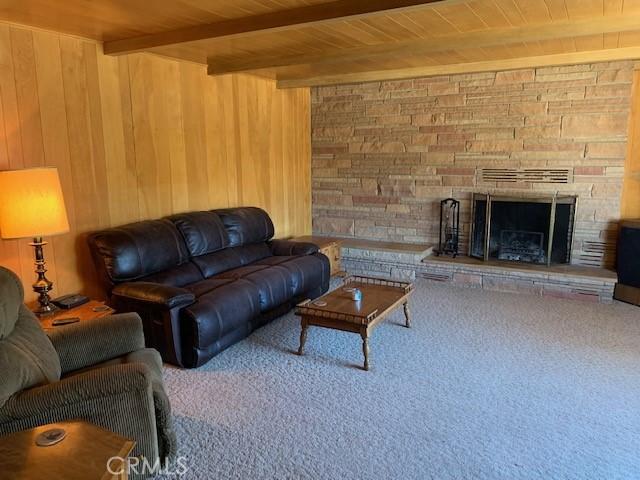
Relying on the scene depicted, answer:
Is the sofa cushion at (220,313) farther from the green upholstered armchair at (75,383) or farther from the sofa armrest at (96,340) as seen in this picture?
the green upholstered armchair at (75,383)

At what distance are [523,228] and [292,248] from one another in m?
2.46

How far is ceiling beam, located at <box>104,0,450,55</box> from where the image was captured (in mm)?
2609

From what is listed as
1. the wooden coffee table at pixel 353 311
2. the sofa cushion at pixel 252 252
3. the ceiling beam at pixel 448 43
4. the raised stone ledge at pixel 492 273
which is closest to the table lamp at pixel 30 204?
the wooden coffee table at pixel 353 311

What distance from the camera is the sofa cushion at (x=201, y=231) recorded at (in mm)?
3949

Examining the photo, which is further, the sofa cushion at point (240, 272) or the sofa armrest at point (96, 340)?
the sofa cushion at point (240, 272)

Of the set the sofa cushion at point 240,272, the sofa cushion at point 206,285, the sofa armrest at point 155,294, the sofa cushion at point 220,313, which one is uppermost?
the sofa armrest at point 155,294

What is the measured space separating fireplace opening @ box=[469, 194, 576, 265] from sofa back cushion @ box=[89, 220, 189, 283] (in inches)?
126

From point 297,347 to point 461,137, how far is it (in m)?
3.16

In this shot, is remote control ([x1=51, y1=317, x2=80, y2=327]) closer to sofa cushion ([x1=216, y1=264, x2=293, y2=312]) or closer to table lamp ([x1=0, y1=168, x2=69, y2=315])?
table lamp ([x1=0, y1=168, x2=69, y2=315])

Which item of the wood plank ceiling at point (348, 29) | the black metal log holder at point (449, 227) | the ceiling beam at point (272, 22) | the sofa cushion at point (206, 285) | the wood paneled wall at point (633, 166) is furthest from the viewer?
the black metal log holder at point (449, 227)

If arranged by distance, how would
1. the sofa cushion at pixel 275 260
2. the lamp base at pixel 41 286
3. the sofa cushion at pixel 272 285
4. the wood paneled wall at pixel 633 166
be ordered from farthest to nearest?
the wood paneled wall at pixel 633 166, the sofa cushion at pixel 275 260, the sofa cushion at pixel 272 285, the lamp base at pixel 41 286

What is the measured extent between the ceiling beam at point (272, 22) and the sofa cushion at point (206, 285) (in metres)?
1.71

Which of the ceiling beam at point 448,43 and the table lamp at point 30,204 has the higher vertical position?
the ceiling beam at point 448,43

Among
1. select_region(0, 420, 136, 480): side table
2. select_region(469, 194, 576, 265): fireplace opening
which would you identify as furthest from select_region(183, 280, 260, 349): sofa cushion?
select_region(469, 194, 576, 265): fireplace opening
